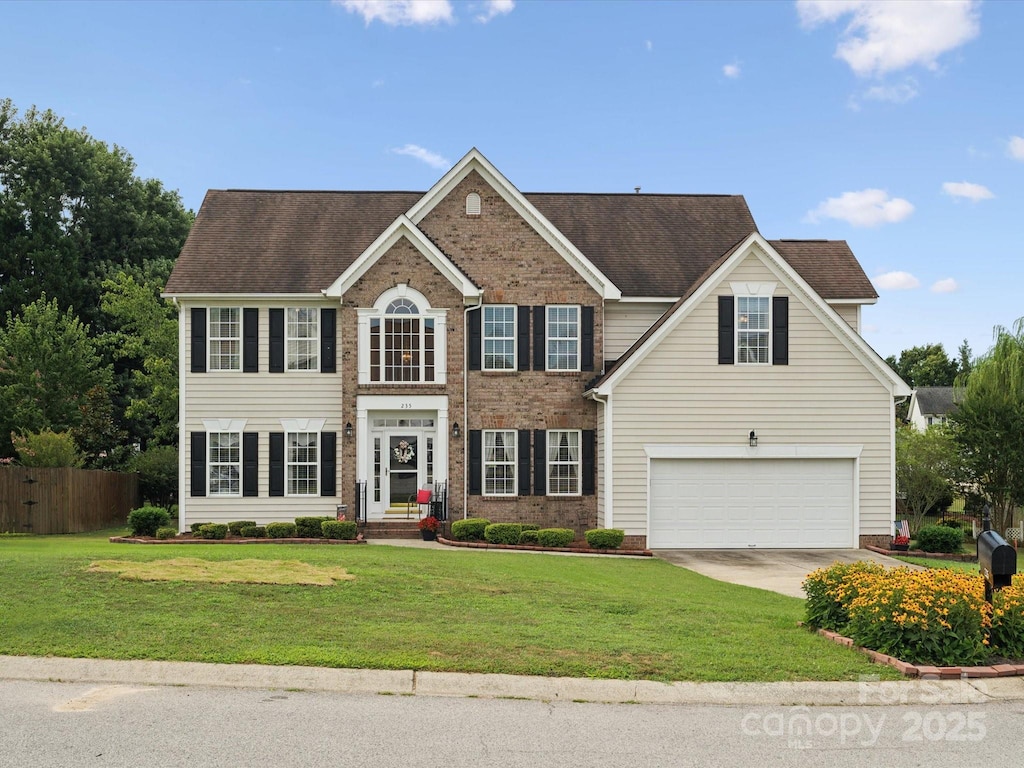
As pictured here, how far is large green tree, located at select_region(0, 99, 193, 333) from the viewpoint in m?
42.3

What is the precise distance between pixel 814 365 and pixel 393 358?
10.2 meters

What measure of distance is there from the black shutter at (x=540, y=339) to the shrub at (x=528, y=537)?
4.48 meters

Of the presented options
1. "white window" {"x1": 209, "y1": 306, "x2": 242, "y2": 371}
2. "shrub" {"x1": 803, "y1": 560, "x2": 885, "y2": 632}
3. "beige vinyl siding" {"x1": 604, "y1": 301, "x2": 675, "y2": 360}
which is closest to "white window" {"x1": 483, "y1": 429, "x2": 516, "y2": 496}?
"beige vinyl siding" {"x1": 604, "y1": 301, "x2": 675, "y2": 360}

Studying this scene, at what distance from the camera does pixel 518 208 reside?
25.1 metres

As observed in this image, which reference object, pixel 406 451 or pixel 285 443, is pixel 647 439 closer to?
pixel 406 451

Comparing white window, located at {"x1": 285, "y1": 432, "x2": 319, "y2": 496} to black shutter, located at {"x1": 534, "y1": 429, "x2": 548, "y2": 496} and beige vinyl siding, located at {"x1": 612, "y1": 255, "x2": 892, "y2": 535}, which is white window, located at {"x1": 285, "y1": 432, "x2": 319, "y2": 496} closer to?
black shutter, located at {"x1": 534, "y1": 429, "x2": 548, "y2": 496}

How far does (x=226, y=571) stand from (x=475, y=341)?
12.0 metres

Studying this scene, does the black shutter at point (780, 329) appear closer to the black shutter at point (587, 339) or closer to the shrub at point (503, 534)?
the black shutter at point (587, 339)

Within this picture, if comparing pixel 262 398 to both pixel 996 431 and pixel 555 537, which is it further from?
pixel 996 431

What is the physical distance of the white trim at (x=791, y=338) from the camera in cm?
2295

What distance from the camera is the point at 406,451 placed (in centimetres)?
2517

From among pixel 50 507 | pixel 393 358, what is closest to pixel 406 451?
pixel 393 358

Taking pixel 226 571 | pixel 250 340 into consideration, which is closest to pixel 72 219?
pixel 250 340

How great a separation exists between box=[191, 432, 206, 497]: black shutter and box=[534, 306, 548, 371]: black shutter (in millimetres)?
8569
